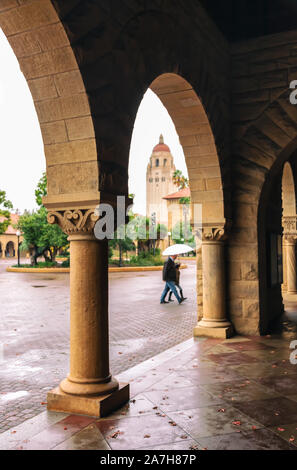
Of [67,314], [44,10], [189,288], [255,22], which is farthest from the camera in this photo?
[189,288]

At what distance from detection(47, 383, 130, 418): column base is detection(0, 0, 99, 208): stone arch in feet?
5.58

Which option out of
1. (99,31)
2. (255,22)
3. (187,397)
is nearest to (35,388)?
(187,397)

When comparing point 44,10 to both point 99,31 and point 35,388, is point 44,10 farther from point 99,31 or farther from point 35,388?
point 35,388

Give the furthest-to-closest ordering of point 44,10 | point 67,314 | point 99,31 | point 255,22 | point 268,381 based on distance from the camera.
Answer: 1. point 67,314
2. point 255,22
3. point 268,381
4. point 99,31
5. point 44,10

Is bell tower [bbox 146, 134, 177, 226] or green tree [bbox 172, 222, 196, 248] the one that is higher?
bell tower [bbox 146, 134, 177, 226]

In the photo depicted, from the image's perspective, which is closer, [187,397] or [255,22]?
[187,397]

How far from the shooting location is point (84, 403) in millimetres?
3688

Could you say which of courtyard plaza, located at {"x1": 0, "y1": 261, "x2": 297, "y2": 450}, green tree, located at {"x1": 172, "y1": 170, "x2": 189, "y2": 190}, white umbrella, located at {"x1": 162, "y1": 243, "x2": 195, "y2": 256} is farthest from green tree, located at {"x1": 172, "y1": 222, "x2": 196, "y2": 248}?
courtyard plaza, located at {"x1": 0, "y1": 261, "x2": 297, "y2": 450}

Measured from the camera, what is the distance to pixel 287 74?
22.7 feet

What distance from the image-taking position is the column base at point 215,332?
22.5ft

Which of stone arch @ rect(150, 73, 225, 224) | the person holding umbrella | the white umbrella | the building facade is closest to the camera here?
stone arch @ rect(150, 73, 225, 224)

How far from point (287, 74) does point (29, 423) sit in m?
6.31

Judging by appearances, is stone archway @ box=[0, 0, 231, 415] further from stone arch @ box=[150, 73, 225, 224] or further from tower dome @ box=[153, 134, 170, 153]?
tower dome @ box=[153, 134, 170, 153]

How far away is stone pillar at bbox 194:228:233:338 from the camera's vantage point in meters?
7.02
